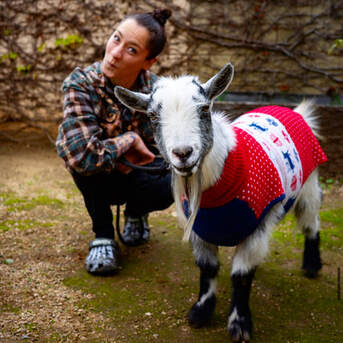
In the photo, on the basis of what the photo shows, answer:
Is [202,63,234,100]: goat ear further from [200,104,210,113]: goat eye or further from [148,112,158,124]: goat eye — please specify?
[148,112,158,124]: goat eye

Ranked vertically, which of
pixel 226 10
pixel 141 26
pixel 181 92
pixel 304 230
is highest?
pixel 226 10

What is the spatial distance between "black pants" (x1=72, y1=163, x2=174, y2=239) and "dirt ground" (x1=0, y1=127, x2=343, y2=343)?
13.5 inches

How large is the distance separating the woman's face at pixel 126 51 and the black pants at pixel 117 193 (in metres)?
0.70

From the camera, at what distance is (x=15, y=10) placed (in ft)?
19.2

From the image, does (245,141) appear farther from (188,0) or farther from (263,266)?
(188,0)

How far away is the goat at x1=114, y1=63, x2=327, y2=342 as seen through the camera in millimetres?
1813

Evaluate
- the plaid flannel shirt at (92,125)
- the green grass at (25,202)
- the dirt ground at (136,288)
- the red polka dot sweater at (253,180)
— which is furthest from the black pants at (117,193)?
the green grass at (25,202)

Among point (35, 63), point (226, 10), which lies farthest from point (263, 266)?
point (35, 63)

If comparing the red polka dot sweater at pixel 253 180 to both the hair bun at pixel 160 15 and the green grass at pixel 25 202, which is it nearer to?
the hair bun at pixel 160 15

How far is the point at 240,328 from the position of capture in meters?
2.14

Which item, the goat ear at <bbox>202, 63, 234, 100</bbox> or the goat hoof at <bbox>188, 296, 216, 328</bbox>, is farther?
the goat hoof at <bbox>188, 296, 216, 328</bbox>

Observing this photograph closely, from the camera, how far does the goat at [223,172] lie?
1.81 meters

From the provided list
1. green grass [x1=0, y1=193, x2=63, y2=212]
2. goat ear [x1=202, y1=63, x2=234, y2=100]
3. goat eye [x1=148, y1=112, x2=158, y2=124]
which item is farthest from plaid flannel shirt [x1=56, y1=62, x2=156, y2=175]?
green grass [x1=0, y1=193, x2=63, y2=212]

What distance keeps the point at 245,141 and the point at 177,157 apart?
60 centimetres
